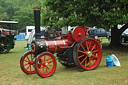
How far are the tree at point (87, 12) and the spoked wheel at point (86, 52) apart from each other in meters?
2.72

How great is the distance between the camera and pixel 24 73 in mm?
6324

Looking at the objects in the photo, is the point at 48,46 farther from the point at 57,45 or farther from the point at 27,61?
the point at 27,61

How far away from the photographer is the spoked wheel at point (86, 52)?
6.15 metres

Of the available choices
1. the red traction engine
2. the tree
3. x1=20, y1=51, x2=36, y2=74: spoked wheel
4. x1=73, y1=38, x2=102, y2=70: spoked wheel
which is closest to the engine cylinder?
the red traction engine

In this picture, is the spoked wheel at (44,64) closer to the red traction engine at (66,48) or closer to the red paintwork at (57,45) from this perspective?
the red traction engine at (66,48)

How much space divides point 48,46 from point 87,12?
4756 mm

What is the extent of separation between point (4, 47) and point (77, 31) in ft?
25.4

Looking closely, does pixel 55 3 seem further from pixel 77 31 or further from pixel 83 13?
pixel 77 31

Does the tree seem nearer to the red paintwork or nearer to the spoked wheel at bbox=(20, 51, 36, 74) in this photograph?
the red paintwork

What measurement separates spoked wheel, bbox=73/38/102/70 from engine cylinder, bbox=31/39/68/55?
0.43m

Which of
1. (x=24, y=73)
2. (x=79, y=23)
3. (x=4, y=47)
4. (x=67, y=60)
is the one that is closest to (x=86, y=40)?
(x=67, y=60)

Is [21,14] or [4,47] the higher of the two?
[21,14]

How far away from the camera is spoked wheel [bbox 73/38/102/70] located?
20.2 ft

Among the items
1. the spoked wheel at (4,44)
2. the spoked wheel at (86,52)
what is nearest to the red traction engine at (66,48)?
the spoked wheel at (86,52)
